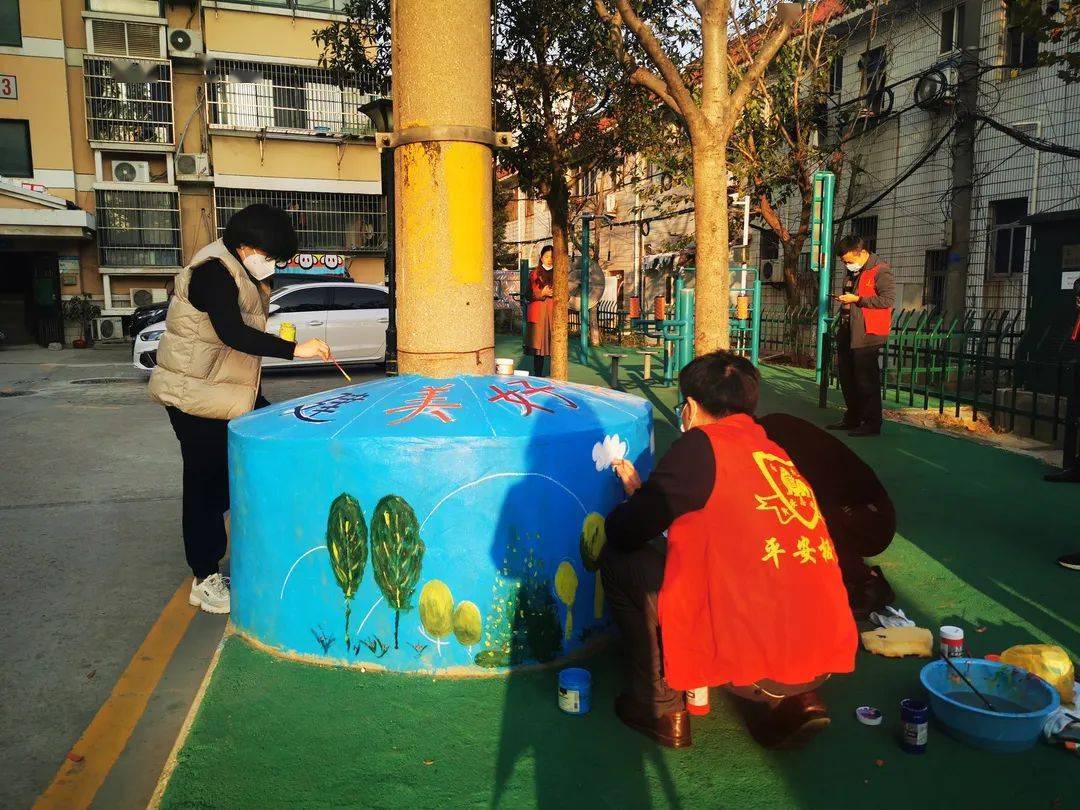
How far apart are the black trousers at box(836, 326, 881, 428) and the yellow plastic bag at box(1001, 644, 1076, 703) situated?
510 cm

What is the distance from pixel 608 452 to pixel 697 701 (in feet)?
3.36

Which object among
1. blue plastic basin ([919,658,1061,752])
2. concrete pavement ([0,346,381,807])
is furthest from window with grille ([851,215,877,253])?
blue plastic basin ([919,658,1061,752])

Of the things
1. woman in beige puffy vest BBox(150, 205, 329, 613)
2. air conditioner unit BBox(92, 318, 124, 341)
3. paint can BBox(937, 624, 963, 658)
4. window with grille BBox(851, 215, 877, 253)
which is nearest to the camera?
paint can BBox(937, 624, 963, 658)

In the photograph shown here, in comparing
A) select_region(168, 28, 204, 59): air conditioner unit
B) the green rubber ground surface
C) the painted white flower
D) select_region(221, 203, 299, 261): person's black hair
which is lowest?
the green rubber ground surface

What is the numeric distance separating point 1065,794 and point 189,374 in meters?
3.67

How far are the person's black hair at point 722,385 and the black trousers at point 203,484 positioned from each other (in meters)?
2.19

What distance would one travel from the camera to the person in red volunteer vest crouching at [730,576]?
2676 millimetres

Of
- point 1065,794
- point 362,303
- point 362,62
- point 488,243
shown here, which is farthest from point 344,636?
point 362,303

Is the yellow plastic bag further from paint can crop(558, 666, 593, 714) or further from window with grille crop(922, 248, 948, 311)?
window with grille crop(922, 248, 948, 311)

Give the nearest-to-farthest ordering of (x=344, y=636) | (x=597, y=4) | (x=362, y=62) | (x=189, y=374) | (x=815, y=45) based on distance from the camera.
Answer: (x=344, y=636), (x=189, y=374), (x=597, y=4), (x=362, y=62), (x=815, y=45)

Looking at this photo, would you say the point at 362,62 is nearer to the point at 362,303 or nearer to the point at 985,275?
the point at 362,303

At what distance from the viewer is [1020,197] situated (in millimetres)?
14656

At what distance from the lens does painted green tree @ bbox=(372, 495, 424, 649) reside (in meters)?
3.32

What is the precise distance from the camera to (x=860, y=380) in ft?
27.0
